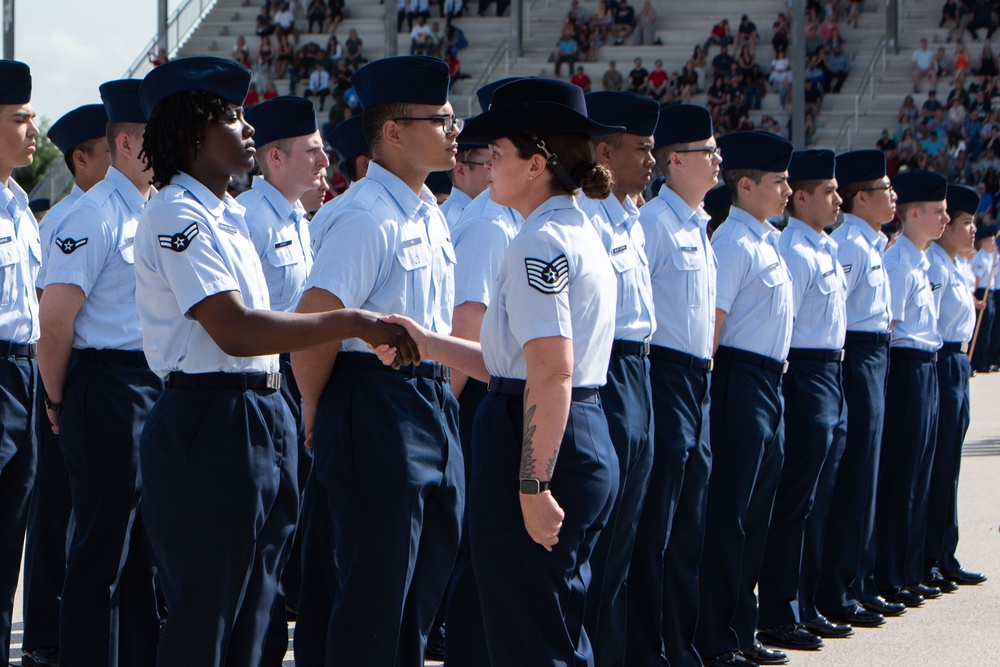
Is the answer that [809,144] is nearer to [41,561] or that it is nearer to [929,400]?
[929,400]

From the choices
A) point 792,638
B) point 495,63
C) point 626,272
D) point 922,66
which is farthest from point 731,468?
point 495,63

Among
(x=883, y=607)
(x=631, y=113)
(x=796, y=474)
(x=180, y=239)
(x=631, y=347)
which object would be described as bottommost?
(x=883, y=607)

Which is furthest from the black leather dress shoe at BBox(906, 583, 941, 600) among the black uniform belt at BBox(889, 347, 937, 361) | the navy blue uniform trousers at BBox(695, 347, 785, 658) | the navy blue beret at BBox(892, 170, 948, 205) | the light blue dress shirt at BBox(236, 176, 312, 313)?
the light blue dress shirt at BBox(236, 176, 312, 313)

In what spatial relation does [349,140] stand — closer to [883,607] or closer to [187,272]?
[187,272]

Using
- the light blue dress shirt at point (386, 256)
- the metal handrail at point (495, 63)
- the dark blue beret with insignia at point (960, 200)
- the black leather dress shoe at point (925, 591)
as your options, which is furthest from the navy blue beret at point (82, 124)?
the metal handrail at point (495, 63)

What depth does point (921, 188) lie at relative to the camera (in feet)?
23.5

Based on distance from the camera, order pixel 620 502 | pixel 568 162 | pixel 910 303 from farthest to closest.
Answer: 1. pixel 910 303
2. pixel 620 502
3. pixel 568 162

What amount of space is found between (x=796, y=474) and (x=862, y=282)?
103 cm

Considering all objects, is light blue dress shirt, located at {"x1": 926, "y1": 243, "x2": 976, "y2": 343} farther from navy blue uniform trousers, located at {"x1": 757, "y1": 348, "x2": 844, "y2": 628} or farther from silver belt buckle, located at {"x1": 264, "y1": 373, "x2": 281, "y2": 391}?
silver belt buckle, located at {"x1": 264, "y1": 373, "x2": 281, "y2": 391}

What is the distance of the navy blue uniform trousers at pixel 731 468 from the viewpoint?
551 cm

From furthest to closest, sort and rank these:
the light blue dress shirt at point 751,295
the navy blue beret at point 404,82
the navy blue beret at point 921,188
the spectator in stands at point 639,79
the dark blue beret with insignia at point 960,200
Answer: the spectator in stands at point 639,79 < the dark blue beret with insignia at point 960,200 < the navy blue beret at point 921,188 < the light blue dress shirt at point 751,295 < the navy blue beret at point 404,82

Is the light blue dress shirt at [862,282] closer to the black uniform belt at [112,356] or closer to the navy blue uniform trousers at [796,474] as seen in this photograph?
the navy blue uniform trousers at [796,474]

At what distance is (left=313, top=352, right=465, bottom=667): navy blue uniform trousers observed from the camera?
3.91 m

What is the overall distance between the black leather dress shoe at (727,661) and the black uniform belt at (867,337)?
1.71m
